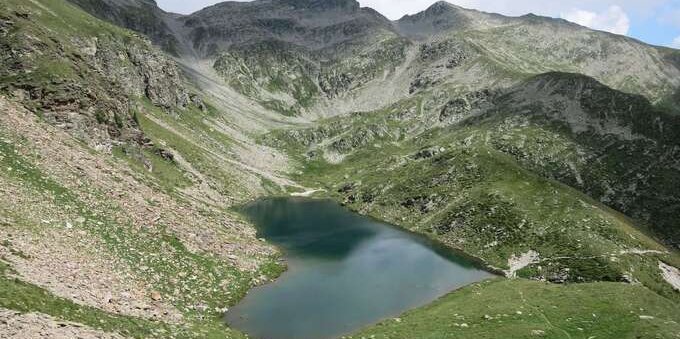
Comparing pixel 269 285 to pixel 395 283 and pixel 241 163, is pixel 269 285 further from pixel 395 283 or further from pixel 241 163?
pixel 241 163

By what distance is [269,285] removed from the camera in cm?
6800

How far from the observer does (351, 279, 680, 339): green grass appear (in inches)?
1880

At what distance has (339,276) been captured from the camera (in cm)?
7981

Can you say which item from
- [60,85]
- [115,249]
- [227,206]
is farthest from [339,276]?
[60,85]

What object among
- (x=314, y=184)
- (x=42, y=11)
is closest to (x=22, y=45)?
(x=42, y=11)

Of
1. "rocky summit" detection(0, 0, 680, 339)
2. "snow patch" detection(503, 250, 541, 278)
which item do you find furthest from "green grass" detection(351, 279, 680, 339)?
"snow patch" detection(503, 250, 541, 278)

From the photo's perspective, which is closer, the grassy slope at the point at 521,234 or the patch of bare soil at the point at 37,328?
the patch of bare soil at the point at 37,328

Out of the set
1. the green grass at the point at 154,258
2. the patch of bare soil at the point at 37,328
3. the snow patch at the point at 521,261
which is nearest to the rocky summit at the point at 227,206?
the patch of bare soil at the point at 37,328

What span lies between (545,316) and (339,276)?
1342 inches

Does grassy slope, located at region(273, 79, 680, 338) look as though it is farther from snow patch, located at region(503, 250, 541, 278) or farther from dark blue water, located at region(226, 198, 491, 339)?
dark blue water, located at region(226, 198, 491, 339)

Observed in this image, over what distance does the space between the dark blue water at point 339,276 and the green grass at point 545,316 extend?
633 centimetres

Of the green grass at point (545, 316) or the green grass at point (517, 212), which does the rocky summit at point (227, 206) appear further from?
the green grass at point (517, 212)

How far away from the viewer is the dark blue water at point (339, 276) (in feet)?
187

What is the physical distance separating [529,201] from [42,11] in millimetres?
139059
